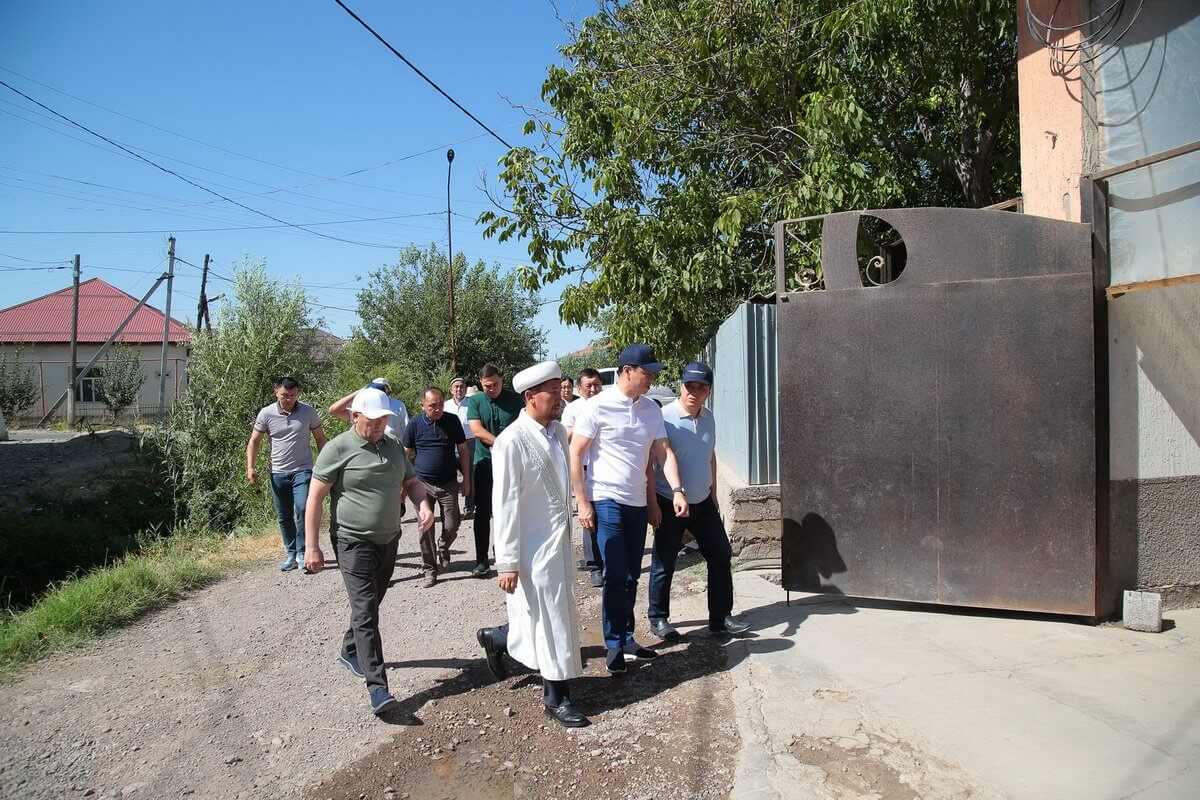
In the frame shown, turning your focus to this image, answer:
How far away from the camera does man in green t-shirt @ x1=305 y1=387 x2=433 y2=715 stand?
165 inches

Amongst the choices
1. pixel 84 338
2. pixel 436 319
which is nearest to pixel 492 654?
pixel 436 319

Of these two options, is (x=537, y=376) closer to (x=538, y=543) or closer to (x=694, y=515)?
(x=538, y=543)

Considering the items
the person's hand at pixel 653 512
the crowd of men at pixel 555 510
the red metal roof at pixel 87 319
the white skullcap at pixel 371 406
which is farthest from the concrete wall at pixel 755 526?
the red metal roof at pixel 87 319

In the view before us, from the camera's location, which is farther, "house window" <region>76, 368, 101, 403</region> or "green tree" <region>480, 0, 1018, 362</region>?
"house window" <region>76, 368, 101, 403</region>

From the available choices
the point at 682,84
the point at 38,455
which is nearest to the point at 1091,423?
the point at 682,84

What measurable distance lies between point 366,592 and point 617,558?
139 centimetres

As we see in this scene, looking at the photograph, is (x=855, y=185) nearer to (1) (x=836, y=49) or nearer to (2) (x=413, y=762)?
(1) (x=836, y=49)

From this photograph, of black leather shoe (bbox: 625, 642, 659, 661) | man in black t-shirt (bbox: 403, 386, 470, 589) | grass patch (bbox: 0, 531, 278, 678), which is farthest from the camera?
man in black t-shirt (bbox: 403, 386, 470, 589)

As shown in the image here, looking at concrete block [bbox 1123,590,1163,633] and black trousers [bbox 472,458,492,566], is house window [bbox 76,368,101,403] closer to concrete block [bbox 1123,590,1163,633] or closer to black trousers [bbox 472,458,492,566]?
black trousers [bbox 472,458,492,566]

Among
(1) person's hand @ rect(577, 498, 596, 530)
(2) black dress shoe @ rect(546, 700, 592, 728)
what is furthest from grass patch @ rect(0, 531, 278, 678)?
(1) person's hand @ rect(577, 498, 596, 530)

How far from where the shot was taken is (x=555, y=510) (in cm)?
397

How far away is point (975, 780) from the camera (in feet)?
10.2

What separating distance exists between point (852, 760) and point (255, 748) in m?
2.82

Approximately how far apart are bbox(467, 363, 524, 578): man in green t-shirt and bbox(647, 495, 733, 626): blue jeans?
7.61ft
